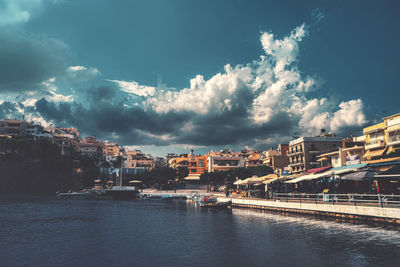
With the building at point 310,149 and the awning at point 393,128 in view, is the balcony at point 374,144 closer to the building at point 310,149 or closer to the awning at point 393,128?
→ the awning at point 393,128

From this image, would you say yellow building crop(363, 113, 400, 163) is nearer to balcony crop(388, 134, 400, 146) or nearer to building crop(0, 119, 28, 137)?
balcony crop(388, 134, 400, 146)

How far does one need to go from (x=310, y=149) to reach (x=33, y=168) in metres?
94.0

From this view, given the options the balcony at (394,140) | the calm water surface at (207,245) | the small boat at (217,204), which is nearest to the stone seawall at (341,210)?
the calm water surface at (207,245)

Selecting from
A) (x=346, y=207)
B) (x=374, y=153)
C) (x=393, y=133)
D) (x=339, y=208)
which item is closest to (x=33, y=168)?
(x=374, y=153)

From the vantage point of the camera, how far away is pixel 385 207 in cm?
2498

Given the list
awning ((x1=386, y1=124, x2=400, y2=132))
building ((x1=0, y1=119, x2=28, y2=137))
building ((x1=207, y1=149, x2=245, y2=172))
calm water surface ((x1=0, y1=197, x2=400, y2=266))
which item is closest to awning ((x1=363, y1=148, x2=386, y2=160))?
awning ((x1=386, y1=124, x2=400, y2=132))

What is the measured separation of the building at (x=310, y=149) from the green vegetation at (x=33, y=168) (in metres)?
83.6

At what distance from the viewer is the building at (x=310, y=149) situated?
274 ft

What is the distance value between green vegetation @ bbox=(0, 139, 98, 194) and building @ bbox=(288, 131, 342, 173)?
274ft

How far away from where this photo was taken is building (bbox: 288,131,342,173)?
83.4 meters

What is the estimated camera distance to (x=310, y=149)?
3322 inches

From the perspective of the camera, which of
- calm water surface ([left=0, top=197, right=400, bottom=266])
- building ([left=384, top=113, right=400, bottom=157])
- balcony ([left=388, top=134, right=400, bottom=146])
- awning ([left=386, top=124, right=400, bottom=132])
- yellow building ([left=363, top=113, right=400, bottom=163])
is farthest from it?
yellow building ([left=363, top=113, right=400, bottom=163])

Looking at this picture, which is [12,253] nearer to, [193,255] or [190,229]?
[193,255]

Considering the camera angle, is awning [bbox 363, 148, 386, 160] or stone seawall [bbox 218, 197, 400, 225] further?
awning [bbox 363, 148, 386, 160]
